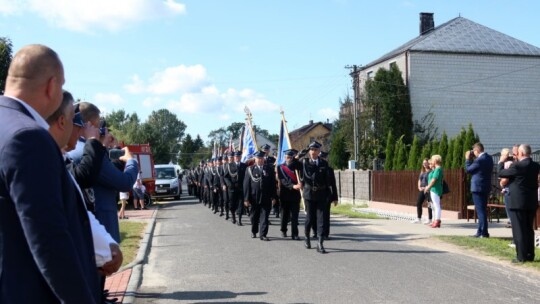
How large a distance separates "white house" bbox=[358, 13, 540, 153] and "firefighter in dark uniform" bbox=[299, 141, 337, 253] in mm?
29189

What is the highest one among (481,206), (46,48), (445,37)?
(445,37)

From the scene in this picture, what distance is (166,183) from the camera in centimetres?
3341

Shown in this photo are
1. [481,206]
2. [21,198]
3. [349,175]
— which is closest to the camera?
[21,198]

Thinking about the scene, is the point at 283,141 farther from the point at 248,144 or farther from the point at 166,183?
the point at 166,183

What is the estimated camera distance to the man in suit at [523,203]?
29.9 ft

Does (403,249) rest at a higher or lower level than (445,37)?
lower

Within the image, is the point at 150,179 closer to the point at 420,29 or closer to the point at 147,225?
the point at 147,225

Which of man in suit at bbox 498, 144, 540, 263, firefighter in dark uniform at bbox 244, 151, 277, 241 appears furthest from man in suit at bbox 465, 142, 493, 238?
firefighter in dark uniform at bbox 244, 151, 277, 241

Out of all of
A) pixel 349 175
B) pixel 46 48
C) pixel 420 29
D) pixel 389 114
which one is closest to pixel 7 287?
pixel 46 48

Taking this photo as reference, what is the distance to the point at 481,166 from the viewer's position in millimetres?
12711

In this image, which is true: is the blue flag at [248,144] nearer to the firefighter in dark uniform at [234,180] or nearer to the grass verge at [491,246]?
the firefighter in dark uniform at [234,180]

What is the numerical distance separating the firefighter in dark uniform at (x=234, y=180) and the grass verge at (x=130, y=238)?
2590 millimetres

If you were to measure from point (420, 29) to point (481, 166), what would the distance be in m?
32.7

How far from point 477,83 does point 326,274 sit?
34.3 metres
